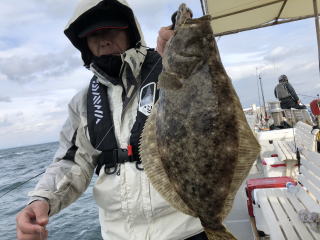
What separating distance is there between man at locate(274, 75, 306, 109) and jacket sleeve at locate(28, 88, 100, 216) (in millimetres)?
10864

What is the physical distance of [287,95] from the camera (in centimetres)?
1204

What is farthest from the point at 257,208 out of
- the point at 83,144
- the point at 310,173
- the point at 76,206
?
the point at 76,206

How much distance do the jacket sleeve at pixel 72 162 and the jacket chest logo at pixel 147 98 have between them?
0.60m

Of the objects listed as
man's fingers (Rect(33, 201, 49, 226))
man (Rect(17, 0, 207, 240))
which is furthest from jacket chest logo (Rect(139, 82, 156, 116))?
man's fingers (Rect(33, 201, 49, 226))

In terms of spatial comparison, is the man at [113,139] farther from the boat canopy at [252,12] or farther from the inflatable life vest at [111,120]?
the boat canopy at [252,12]

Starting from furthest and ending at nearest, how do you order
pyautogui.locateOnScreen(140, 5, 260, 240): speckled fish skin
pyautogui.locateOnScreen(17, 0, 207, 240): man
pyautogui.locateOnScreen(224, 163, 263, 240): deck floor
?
pyautogui.locateOnScreen(224, 163, 263, 240): deck floor → pyautogui.locateOnScreen(17, 0, 207, 240): man → pyautogui.locateOnScreen(140, 5, 260, 240): speckled fish skin

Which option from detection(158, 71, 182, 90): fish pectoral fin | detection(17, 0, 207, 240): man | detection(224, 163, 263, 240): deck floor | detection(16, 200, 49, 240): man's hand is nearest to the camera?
detection(158, 71, 182, 90): fish pectoral fin

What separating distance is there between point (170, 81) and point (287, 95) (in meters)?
11.5

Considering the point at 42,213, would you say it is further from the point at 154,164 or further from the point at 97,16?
the point at 97,16

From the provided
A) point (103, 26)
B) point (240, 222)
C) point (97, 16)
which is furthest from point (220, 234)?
point (240, 222)

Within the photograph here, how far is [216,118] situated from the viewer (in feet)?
5.48

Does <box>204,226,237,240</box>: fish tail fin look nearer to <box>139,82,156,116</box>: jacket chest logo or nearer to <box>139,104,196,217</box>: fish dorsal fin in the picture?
<box>139,104,196,217</box>: fish dorsal fin

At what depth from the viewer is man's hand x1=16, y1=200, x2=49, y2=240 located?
192 centimetres

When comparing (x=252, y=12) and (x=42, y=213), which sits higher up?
(x=252, y=12)
